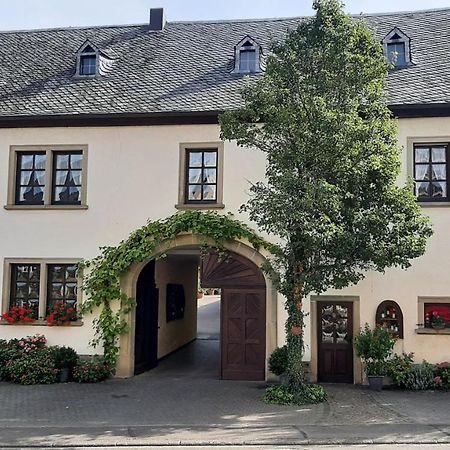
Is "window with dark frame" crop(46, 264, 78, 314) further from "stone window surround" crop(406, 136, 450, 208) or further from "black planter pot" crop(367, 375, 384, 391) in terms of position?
"stone window surround" crop(406, 136, 450, 208)

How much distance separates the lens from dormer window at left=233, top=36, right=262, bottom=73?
16.5m

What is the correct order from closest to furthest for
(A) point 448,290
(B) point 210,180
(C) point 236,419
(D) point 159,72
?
(C) point 236,419
(A) point 448,290
(B) point 210,180
(D) point 159,72

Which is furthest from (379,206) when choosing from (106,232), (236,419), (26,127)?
(26,127)

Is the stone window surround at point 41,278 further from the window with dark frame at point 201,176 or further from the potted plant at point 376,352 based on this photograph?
the potted plant at point 376,352

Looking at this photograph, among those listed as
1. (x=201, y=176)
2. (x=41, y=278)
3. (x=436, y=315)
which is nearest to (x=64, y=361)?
(x=41, y=278)

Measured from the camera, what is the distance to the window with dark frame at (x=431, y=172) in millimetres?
14141

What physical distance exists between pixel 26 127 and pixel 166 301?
6736 mm

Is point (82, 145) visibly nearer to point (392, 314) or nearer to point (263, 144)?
point (263, 144)

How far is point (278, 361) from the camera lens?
13.5m

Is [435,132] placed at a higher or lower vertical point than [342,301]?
higher

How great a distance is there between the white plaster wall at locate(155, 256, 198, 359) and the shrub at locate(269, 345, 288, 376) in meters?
4.88

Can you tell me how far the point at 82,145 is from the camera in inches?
600

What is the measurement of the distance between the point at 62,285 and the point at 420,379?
9.02 metres

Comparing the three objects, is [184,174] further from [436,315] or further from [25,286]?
[436,315]
